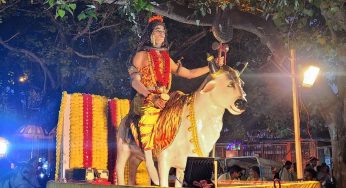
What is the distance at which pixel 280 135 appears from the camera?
2148 centimetres

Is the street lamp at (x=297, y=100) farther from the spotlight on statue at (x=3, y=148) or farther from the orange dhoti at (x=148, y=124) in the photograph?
the spotlight on statue at (x=3, y=148)

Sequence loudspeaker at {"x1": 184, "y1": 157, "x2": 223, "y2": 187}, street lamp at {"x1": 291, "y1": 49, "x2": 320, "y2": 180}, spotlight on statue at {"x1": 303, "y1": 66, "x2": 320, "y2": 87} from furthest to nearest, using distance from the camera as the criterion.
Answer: spotlight on statue at {"x1": 303, "y1": 66, "x2": 320, "y2": 87} → street lamp at {"x1": 291, "y1": 49, "x2": 320, "y2": 180} → loudspeaker at {"x1": 184, "y1": 157, "x2": 223, "y2": 187}

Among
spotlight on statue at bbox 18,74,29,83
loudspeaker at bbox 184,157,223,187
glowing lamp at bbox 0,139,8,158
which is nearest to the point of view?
loudspeaker at bbox 184,157,223,187

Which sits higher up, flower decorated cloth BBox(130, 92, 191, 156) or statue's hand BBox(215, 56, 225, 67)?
statue's hand BBox(215, 56, 225, 67)

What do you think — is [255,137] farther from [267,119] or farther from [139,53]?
[139,53]

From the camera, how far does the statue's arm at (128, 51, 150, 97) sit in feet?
18.1

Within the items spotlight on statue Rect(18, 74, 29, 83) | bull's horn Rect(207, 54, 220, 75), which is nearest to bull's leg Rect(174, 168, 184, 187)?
bull's horn Rect(207, 54, 220, 75)

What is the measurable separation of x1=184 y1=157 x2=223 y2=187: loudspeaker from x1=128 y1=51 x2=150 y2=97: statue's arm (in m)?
1.30

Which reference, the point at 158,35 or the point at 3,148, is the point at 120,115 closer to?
the point at 158,35

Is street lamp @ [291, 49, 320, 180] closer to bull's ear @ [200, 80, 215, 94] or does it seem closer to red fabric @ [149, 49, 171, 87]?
bull's ear @ [200, 80, 215, 94]

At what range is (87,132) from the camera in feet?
22.3

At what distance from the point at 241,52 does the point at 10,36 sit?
26.5 ft

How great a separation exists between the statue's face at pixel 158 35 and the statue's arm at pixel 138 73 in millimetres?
272

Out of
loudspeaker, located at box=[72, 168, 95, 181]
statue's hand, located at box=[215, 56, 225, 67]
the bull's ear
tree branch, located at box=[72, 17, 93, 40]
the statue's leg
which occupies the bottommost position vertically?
loudspeaker, located at box=[72, 168, 95, 181]
